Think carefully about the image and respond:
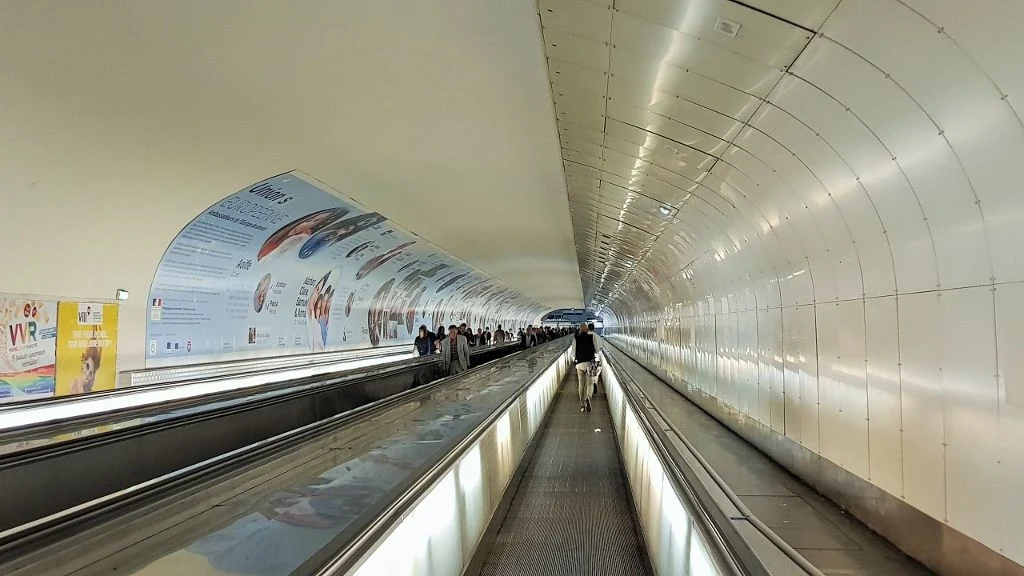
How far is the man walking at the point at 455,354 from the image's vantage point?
44.7ft

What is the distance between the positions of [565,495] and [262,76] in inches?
219

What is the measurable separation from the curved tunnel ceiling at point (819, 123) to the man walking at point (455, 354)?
21.8 ft

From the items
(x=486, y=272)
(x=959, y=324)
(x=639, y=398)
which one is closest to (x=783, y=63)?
(x=959, y=324)

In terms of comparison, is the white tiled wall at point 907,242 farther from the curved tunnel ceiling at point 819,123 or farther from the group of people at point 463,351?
the group of people at point 463,351

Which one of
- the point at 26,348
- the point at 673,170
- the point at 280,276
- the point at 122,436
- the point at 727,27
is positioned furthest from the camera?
the point at 280,276

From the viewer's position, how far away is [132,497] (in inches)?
144

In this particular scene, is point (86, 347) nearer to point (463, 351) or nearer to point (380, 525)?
point (463, 351)

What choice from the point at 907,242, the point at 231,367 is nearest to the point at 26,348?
the point at 231,367

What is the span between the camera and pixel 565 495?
7.73 metres

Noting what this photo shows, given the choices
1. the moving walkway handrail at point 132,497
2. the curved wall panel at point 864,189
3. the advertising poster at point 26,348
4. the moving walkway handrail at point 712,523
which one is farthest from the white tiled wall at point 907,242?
the advertising poster at point 26,348

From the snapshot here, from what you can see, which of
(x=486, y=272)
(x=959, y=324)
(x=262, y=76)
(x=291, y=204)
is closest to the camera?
(x=959, y=324)

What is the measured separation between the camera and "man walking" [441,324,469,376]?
13.6m

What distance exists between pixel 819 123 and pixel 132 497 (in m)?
4.86

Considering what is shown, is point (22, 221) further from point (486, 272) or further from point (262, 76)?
point (486, 272)
